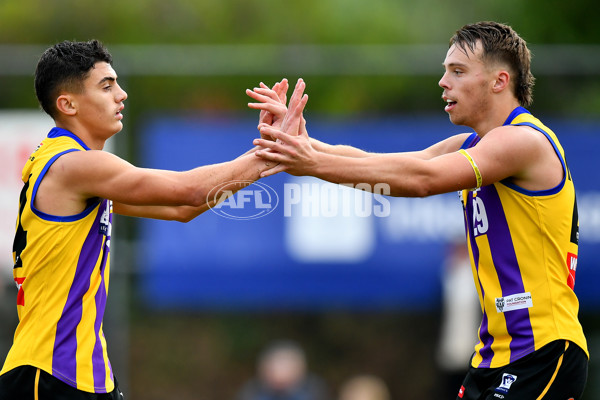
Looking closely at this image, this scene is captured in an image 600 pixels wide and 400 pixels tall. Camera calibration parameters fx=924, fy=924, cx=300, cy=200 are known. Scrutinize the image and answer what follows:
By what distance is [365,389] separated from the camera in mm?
11492

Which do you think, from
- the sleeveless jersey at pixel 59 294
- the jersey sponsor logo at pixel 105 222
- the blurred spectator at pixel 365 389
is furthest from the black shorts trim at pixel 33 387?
the blurred spectator at pixel 365 389

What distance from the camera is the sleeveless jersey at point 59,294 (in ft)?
16.9

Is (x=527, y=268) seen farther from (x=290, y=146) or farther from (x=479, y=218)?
(x=290, y=146)

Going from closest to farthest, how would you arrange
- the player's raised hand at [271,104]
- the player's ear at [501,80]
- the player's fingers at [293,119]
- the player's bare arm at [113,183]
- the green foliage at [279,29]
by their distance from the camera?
the player's bare arm at [113,183], the player's ear at [501,80], the player's fingers at [293,119], the player's raised hand at [271,104], the green foliage at [279,29]

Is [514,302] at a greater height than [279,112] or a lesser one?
lesser

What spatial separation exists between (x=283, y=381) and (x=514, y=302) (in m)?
6.10

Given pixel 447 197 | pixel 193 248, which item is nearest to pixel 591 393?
pixel 447 197

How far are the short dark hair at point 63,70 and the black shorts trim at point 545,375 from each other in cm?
300

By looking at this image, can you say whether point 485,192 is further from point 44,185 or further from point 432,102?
point 432,102

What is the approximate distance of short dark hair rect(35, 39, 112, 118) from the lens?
549 cm

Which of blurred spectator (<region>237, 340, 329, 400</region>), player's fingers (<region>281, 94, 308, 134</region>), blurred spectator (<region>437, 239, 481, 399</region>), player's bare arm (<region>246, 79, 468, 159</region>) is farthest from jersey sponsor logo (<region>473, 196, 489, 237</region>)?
blurred spectator (<region>237, 340, 329, 400</region>)

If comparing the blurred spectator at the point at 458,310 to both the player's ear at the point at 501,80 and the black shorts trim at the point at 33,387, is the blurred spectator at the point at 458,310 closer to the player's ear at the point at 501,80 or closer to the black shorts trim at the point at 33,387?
the player's ear at the point at 501,80

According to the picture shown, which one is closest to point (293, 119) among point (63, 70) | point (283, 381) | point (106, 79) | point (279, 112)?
point (279, 112)

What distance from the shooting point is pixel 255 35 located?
14.2 m
